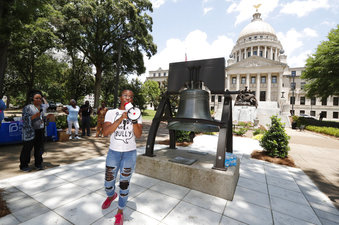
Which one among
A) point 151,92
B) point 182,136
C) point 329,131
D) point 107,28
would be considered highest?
point 107,28

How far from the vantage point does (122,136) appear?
7.57 feet

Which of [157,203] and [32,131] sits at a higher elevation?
[32,131]

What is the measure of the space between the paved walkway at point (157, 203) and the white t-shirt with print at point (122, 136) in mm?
1072

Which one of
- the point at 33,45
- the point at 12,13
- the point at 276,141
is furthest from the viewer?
the point at 33,45

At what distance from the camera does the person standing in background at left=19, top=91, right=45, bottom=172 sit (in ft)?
12.4

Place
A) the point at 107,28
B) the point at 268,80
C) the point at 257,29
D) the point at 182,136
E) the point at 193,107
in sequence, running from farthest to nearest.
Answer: the point at 257,29 → the point at 268,80 → the point at 107,28 → the point at 182,136 → the point at 193,107

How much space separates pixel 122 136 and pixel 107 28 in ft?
65.9

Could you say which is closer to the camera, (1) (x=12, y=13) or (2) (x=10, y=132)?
(1) (x=12, y=13)

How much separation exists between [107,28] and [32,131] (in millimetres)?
18212

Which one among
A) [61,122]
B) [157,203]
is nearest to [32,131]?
[157,203]

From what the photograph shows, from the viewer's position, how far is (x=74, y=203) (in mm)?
2652

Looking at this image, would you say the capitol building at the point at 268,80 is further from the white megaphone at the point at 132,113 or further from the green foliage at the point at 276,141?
the white megaphone at the point at 132,113

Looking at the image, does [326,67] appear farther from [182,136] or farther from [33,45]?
[33,45]

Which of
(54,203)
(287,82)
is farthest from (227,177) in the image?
(287,82)
